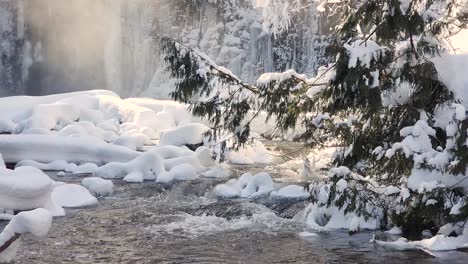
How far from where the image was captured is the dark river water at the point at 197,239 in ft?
23.2

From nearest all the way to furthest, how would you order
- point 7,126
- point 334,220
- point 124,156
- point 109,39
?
point 334,220 → point 124,156 → point 7,126 → point 109,39

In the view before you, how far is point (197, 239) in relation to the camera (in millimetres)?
8141

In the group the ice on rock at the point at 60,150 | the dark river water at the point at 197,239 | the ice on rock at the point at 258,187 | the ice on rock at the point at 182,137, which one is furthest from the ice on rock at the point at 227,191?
the ice on rock at the point at 182,137

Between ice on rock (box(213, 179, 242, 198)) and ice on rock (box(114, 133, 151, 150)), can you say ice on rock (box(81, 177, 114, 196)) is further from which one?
ice on rock (box(114, 133, 151, 150))

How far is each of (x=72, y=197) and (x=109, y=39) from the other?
2485 cm

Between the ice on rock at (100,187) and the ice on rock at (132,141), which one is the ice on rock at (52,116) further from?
the ice on rock at (100,187)

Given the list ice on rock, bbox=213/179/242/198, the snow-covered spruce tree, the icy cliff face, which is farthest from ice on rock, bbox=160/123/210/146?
the icy cliff face

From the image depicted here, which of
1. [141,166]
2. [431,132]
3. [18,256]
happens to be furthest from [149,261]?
[141,166]

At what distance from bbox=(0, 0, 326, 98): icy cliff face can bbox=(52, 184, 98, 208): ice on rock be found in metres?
21.7

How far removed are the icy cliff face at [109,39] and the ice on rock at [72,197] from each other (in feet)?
71.0

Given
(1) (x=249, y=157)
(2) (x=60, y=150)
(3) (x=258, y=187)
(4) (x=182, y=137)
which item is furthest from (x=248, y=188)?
(2) (x=60, y=150)

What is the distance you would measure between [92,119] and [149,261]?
53.1ft

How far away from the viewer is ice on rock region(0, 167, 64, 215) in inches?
372

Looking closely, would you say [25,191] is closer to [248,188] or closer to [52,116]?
[248,188]
